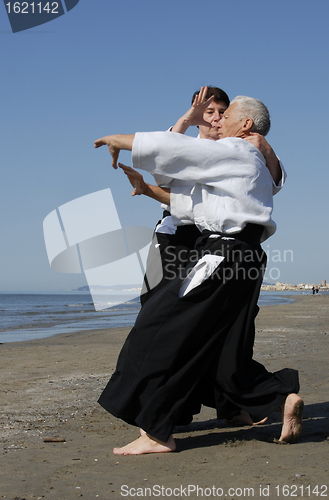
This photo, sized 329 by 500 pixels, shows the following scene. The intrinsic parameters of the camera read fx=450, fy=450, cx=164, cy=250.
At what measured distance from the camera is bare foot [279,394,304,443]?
7.75 ft

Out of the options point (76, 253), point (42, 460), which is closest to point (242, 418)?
point (42, 460)

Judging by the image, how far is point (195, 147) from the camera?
2.22 meters

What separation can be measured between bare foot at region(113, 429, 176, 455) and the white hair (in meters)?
1.79

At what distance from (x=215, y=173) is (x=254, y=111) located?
1.84 feet

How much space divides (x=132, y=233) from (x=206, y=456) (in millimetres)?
1651

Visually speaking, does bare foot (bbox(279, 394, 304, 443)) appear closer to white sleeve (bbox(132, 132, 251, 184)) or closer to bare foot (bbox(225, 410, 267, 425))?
bare foot (bbox(225, 410, 267, 425))

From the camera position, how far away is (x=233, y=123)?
8.38 feet

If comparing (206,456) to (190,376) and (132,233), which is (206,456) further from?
(132,233)

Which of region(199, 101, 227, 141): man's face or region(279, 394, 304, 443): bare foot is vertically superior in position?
region(199, 101, 227, 141): man's face

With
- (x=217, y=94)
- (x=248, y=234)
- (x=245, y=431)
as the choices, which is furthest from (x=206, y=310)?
(x=217, y=94)

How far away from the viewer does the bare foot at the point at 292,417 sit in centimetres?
236

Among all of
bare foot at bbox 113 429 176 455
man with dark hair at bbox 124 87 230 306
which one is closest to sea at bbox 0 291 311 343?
man with dark hair at bbox 124 87 230 306

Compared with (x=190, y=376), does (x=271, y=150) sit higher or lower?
higher

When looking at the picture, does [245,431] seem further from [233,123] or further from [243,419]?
[233,123]
